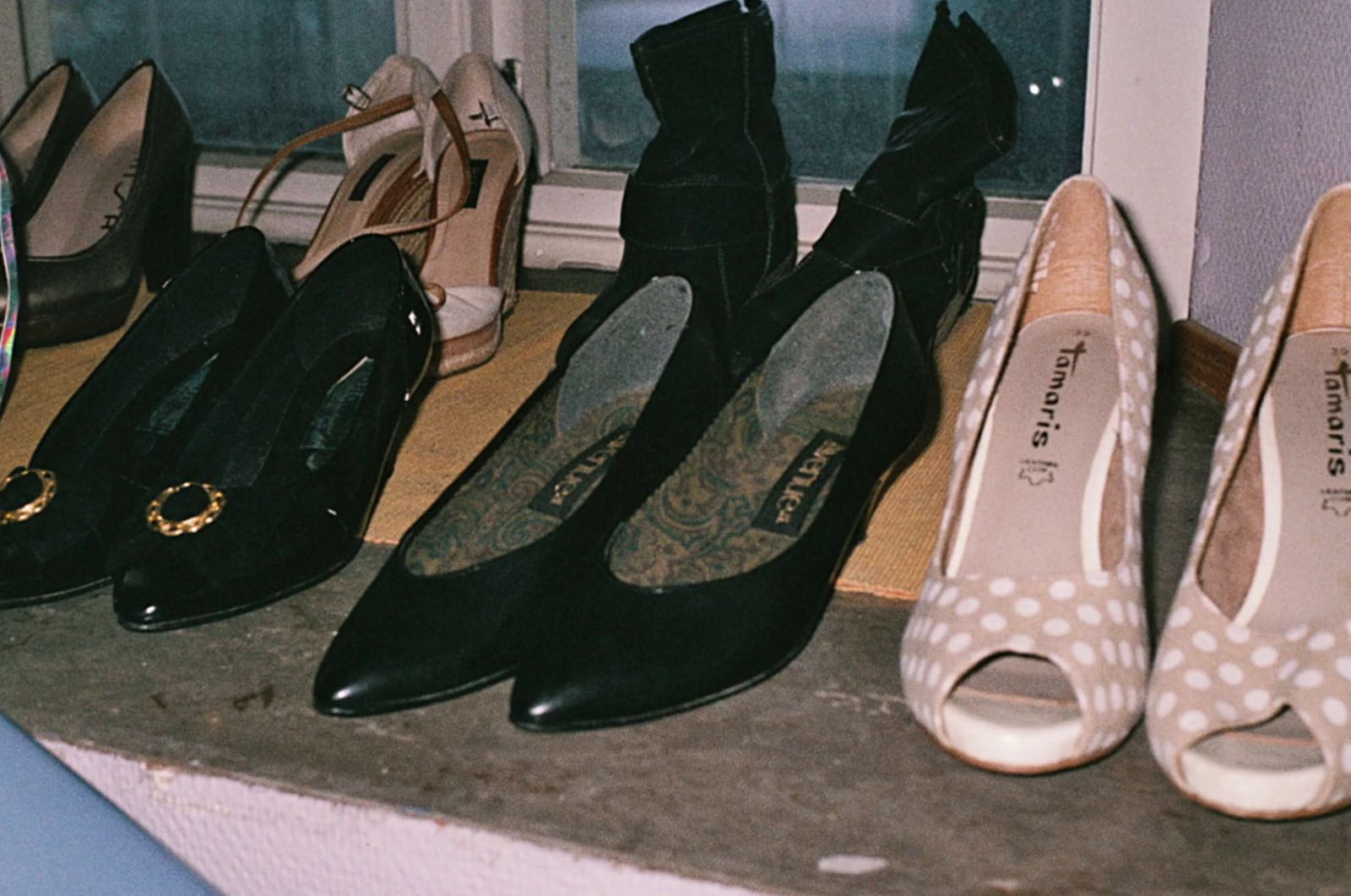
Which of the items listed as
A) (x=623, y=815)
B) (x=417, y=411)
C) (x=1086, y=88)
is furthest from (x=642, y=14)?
(x=623, y=815)

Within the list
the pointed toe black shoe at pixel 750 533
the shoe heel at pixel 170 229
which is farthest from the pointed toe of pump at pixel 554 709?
the shoe heel at pixel 170 229

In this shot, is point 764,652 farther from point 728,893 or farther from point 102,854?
point 102,854

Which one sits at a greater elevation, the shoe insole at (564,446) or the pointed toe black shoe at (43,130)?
the pointed toe black shoe at (43,130)

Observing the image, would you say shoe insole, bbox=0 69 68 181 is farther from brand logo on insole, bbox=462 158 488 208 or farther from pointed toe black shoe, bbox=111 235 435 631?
pointed toe black shoe, bbox=111 235 435 631

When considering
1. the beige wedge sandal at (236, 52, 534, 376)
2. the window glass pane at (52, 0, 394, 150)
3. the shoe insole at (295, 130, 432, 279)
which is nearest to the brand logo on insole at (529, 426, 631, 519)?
the beige wedge sandal at (236, 52, 534, 376)

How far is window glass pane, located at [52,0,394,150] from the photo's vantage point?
187cm

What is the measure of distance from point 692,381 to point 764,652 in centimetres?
20

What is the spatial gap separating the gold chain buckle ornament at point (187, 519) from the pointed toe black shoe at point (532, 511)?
118mm

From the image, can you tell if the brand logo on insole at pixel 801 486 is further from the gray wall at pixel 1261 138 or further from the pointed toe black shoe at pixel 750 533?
the gray wall at pixel 1261 138

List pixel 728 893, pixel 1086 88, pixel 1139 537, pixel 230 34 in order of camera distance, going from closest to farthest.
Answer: pixel 728 893, pixel 1139 537, pixel 1086 88, pixel 230 34

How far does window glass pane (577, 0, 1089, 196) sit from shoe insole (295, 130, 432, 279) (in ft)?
1.43

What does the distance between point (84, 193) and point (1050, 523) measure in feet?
3.65

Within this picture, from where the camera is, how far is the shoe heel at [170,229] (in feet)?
4.52

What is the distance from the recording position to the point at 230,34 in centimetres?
196
